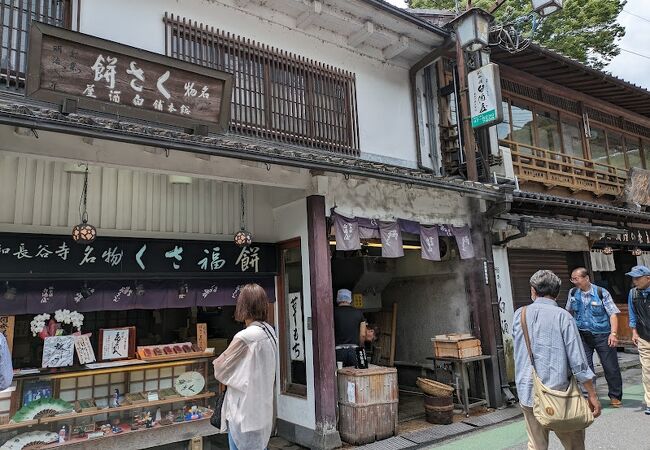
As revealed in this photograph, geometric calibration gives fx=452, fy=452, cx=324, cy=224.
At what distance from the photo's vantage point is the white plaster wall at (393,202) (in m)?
8.43

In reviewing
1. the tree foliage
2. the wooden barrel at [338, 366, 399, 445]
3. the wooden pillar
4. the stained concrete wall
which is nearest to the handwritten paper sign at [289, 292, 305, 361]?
the wooden pillar

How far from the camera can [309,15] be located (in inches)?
364

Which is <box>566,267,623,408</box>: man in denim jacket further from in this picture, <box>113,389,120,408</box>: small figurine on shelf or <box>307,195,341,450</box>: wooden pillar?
<box>113,389,120,408</box>: small figurine on shelf

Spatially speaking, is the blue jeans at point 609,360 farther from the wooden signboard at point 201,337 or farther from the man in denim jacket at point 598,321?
the wooden signboard at point 201,337

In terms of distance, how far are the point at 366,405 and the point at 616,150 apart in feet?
52.3

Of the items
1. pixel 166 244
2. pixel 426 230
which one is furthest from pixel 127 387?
pixel 426 230

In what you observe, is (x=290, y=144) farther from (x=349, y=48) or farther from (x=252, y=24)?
(x=349, y=48)

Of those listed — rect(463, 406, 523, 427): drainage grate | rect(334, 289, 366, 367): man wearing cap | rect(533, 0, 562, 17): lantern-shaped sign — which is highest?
rect(533, 0, 562, 17): lantern-shaped sign

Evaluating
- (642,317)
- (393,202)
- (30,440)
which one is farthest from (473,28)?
(30,440)

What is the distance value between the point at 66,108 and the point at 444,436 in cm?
772

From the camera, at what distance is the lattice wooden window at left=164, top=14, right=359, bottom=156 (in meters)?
8.00

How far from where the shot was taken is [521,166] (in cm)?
1305

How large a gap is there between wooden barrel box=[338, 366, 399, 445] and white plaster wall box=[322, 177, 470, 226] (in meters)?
2.89

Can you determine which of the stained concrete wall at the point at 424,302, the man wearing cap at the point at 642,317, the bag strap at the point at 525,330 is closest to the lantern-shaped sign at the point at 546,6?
the stained concrete wall at the point at 424,302
